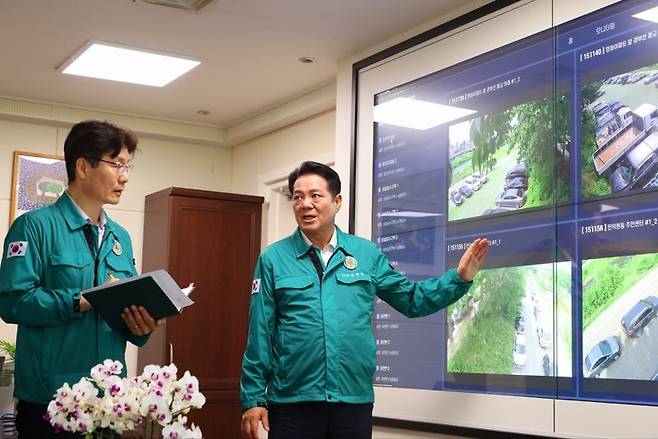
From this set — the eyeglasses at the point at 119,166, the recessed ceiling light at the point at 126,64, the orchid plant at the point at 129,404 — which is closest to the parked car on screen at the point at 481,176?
the eyeglasses at the point at 119,166

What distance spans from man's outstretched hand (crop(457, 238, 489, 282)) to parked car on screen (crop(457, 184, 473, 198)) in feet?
2.85

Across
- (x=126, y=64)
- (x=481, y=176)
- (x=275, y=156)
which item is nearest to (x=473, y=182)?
(x=481, y=176)

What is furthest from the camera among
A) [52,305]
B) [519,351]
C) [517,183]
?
[517,183]

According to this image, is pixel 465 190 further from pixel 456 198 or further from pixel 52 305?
pixel 52 305

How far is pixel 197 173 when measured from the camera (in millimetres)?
6848

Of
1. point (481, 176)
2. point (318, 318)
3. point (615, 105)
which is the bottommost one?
point (318, 318)

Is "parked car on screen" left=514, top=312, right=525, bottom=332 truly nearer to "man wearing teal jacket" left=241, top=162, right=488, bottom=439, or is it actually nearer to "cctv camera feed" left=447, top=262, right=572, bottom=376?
"cctv camera feed" left=447, top=262, right=572, bottom=376

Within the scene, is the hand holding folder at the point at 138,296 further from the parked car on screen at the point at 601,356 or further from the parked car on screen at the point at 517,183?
the parked car on screen at the point at 517,183

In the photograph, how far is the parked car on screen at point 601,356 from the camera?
3240 mm

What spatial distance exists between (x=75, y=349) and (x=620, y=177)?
1983 mm

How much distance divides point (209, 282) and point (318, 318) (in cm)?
324

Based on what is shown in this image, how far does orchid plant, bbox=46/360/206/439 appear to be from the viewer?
6.07 ft

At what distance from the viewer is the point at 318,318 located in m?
3.02

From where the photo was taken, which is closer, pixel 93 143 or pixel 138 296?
pixel 138 296
